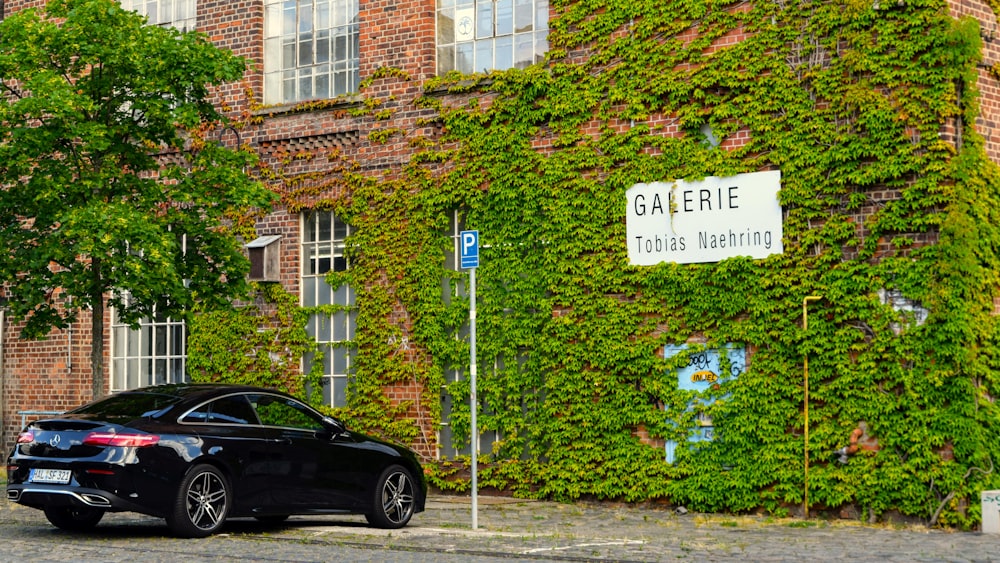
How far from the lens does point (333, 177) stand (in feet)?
62.3

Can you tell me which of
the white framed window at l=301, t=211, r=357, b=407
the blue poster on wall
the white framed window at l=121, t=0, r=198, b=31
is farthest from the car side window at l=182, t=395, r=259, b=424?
the white framed window at l=121, t=0, r=198, b=31

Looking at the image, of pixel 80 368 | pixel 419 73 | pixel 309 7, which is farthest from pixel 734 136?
pixel 80 368

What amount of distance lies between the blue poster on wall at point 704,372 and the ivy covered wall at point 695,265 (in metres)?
0.10

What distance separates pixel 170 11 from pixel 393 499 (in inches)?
406

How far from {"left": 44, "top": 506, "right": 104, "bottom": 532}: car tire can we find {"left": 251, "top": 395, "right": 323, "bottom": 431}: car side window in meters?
1.84

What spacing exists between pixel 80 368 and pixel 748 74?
1144cm

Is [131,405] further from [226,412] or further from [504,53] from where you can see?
[504,53]

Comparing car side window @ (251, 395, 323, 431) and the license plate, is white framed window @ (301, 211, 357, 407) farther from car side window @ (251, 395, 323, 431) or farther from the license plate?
the license plate

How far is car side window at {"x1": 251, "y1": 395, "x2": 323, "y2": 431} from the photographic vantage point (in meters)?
13.2

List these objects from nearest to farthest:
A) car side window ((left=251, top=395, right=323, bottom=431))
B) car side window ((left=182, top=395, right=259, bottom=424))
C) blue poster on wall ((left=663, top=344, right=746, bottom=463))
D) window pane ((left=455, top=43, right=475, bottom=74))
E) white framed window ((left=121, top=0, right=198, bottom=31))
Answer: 1. car side window ((left=182, top=395, right=259, bottom=424))
2. car side window ((left=251, top=395, right=323, bottom=431))
3. blue poster on wall ((left=663, top=344, right=746, bottom=463))
4. window pane ((left=455, top=43, right=475, bottom=74))
5. white framed window ((left=121, top=0, right=198, bottom=31))

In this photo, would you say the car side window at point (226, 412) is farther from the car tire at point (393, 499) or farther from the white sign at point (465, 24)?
the white sign at point (465, 24)

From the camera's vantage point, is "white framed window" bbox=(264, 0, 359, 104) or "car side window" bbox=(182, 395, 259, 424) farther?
"white framed window" bbox=(264, 0, 359, 104)

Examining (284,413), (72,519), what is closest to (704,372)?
(284,413)

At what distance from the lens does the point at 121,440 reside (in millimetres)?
11992
